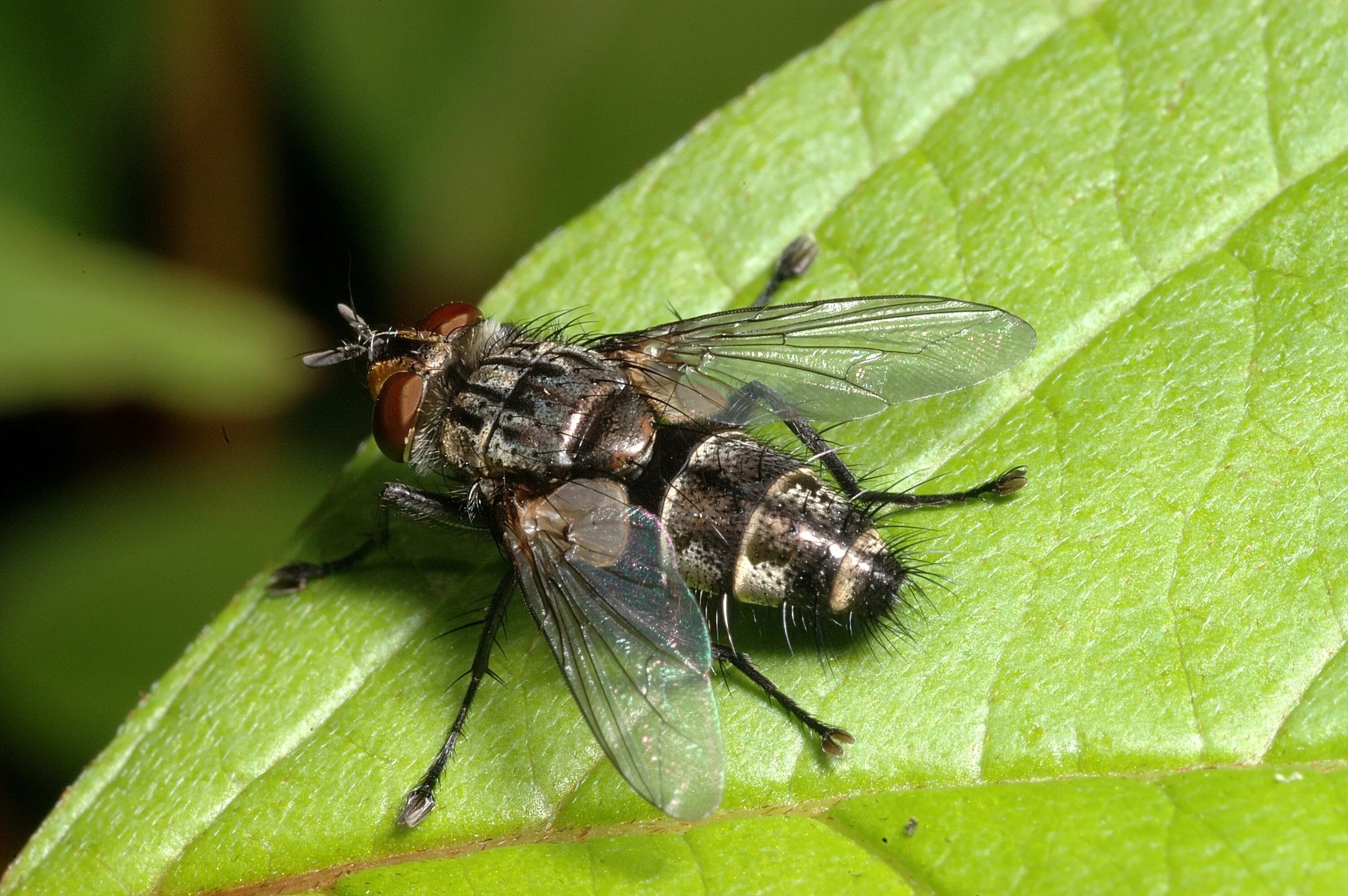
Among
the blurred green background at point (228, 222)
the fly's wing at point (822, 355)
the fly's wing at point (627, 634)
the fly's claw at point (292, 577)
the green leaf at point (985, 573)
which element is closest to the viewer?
the green leaf at point (985, 573)

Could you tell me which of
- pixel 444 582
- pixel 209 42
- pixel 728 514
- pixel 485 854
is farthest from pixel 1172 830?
→ pixel 209 42

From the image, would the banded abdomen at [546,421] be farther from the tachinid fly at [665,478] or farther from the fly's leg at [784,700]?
the fly's leg at [784,700]

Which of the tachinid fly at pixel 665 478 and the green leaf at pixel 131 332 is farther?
the green leaf at pixel 131 332

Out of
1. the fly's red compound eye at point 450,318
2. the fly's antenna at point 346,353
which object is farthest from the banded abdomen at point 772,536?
the fly's antenna at point 346,353

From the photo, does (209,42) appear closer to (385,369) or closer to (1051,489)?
(385,369)

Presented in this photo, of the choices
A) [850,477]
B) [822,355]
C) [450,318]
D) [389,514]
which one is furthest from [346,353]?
[850,477]

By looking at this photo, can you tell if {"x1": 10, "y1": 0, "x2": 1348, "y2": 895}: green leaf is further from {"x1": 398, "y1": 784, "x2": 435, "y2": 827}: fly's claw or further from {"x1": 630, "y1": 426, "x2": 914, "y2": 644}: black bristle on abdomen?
{"x1": 630, "y1": 426, "x2": 914, "y2": 644}: black bristle on abdomen
